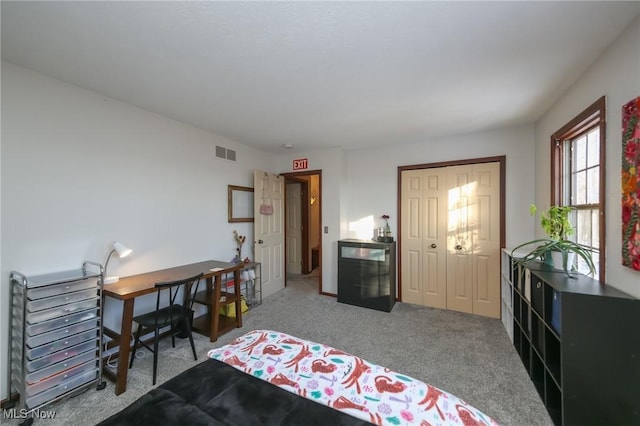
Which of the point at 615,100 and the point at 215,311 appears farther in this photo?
the point at 215,311

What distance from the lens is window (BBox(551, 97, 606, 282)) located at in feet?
5.55

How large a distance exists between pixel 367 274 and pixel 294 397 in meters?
2.65

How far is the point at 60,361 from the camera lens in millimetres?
1791

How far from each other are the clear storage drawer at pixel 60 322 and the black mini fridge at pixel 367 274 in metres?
2.87

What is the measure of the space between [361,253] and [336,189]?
3.69 feet

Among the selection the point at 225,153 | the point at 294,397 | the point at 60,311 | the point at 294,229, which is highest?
the point at 225,153

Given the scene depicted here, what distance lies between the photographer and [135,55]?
170 cm

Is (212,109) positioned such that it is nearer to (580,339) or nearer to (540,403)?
(580,339)

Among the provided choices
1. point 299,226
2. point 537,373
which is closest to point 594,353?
point 537,373

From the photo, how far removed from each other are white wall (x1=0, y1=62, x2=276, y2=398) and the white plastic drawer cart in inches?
4.5

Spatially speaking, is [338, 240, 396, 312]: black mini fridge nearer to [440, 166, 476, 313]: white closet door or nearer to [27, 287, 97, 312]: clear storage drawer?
[440, 166, 476, 313]: white closet door

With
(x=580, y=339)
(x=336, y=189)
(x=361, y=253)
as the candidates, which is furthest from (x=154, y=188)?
(x=580, y=339)

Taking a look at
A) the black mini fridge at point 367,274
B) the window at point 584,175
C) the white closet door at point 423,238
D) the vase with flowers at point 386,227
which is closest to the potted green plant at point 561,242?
the window at point 584,175

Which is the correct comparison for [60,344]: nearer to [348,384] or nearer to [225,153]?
[348,384]
